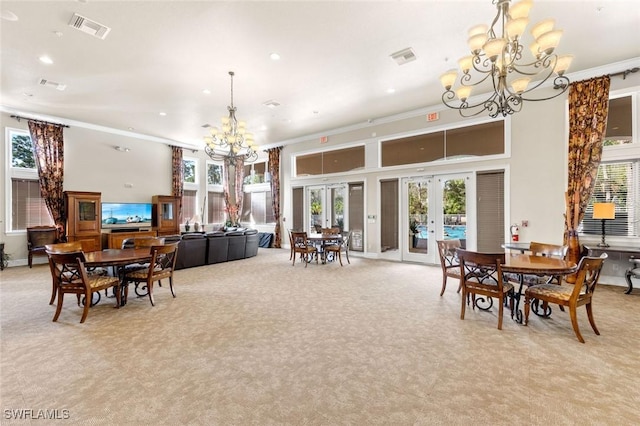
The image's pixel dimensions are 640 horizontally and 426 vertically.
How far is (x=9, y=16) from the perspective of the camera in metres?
3.62

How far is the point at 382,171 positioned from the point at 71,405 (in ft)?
24.3

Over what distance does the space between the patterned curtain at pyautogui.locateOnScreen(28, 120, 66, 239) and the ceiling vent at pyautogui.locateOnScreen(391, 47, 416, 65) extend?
8.79 meters

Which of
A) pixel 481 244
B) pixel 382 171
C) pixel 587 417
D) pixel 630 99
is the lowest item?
pixel 587 417

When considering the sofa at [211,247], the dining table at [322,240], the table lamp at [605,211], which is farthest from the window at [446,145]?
the sofa at [211,247]

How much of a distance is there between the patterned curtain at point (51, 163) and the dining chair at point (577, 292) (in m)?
10.3

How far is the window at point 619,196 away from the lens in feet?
16.4

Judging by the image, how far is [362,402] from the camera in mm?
2000

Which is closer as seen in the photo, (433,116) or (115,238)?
(433,116)

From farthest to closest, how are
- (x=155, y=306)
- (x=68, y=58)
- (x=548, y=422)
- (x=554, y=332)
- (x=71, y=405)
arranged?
(x=68, y=58)
(x=155, y=306)
(x=554, y=332)
(x=71, y=405)
(x=548, y=422)

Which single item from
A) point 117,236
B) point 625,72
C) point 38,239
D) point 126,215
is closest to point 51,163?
point 38,239

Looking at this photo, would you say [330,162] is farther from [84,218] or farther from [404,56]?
[84,218]

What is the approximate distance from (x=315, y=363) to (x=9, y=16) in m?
5.62

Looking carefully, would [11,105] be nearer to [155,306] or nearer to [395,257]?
[155,306]

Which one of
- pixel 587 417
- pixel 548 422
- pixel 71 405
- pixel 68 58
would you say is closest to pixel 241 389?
pixel 71 405
